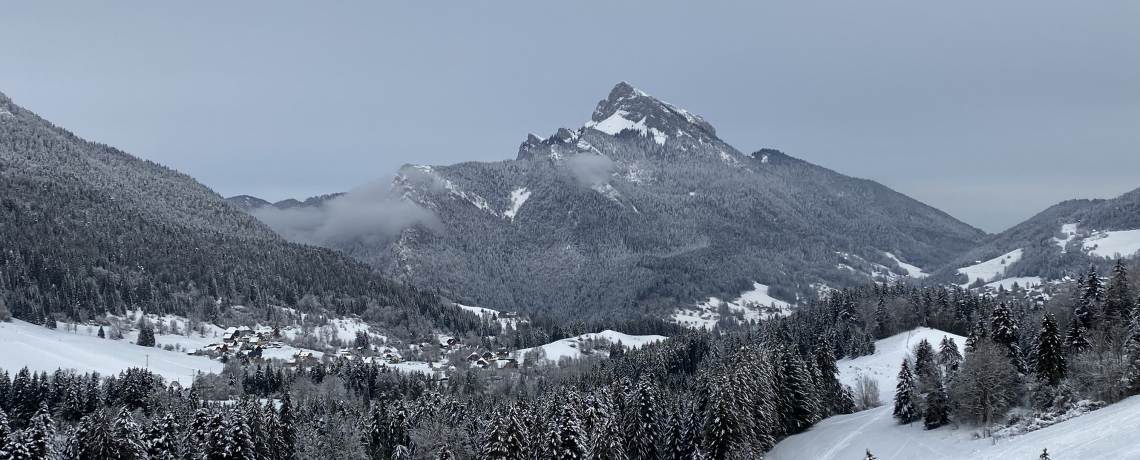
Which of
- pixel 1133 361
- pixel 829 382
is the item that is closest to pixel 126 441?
pixel 829 382

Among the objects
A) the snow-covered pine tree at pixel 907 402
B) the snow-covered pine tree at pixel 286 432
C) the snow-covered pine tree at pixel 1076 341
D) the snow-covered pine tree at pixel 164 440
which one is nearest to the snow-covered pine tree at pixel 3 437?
the snow-covered pine tree at pixel 164 440

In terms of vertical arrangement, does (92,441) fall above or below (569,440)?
above

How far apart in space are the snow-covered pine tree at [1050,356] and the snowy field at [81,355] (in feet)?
478

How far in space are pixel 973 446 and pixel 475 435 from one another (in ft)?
163

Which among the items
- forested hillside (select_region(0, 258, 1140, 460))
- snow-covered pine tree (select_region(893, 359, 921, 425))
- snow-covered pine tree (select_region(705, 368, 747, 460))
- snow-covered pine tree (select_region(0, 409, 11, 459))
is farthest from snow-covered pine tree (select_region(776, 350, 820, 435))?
snow-covered pine tree (select_region(0, 409, 11, 459))

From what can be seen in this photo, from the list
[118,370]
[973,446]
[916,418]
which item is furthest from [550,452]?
[118,370]

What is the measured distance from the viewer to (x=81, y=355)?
14975cm

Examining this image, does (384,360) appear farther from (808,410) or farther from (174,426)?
(808,410)

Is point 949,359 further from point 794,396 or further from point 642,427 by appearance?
point 642,427

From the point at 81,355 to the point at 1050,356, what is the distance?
558 feet

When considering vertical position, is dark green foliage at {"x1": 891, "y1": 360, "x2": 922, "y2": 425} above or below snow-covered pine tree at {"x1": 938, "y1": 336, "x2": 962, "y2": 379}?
below

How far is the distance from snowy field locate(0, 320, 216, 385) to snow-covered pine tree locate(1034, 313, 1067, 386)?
5731 inches

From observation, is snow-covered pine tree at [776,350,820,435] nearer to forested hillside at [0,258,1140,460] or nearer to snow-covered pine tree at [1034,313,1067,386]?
forested hillside at [0,258,1140,460]

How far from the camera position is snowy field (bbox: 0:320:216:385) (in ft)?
453
